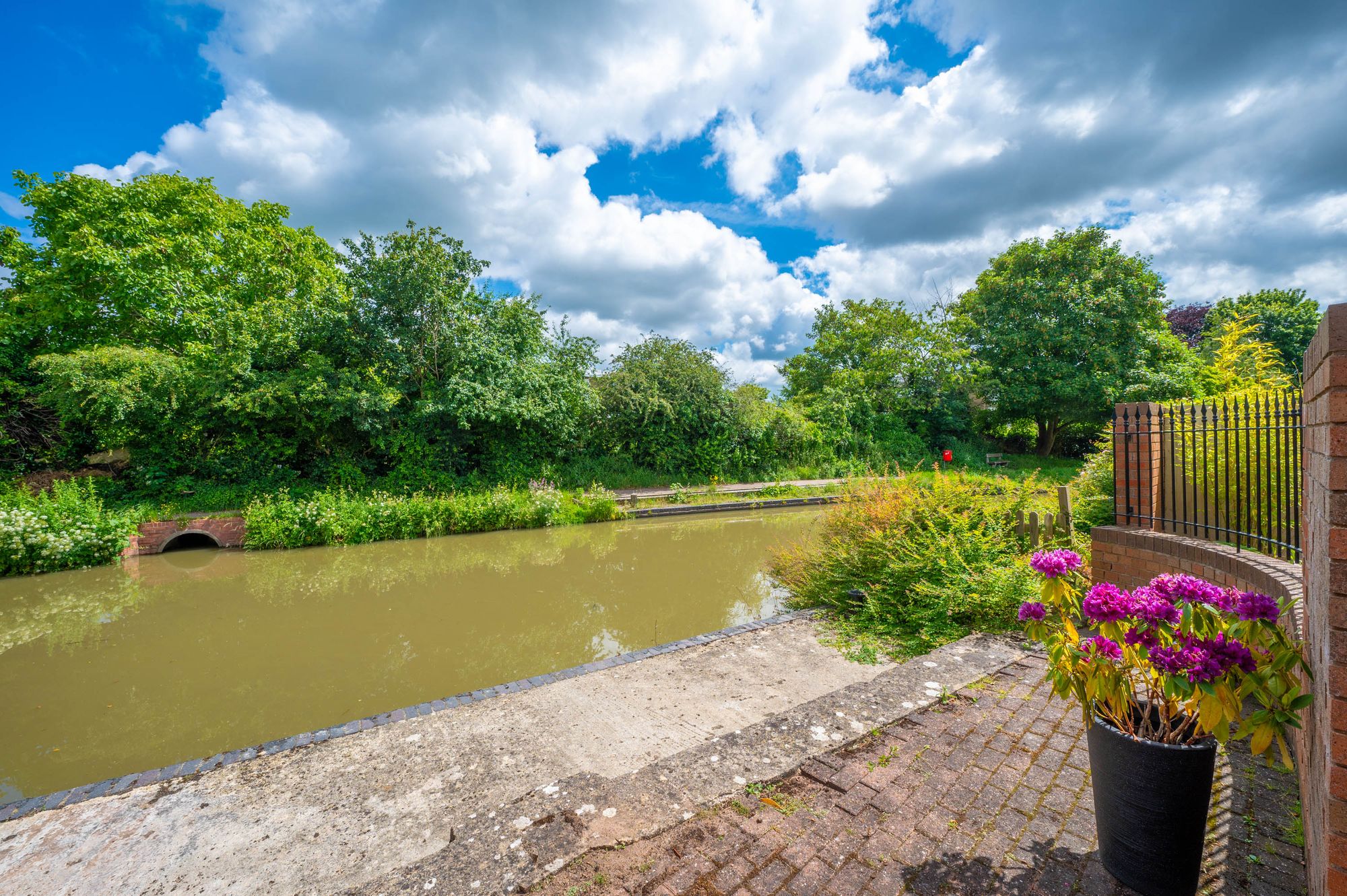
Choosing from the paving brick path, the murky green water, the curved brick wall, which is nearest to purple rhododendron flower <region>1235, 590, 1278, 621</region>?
the paving brick path

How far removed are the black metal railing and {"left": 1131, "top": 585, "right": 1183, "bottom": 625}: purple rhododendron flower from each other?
2441 millimetres

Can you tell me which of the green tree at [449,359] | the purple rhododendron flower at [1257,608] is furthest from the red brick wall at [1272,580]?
the green tree at [449,359]

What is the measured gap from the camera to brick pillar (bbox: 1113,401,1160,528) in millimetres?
4359

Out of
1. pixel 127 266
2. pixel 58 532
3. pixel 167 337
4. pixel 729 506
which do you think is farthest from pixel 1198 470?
pixel 167 337

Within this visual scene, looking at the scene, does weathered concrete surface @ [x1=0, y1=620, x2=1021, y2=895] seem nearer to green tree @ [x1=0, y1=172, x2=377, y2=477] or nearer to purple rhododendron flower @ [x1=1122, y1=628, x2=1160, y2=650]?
purple rhododendron flower @ [x1=1122, y1=628, x2=1160, y2=650]

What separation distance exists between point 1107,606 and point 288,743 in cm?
409

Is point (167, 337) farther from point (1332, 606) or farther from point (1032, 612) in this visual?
point (1332, 606)

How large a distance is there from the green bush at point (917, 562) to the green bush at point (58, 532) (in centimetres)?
1019

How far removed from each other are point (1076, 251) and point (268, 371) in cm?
2314

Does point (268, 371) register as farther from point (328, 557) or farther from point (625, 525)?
point (625, 525)

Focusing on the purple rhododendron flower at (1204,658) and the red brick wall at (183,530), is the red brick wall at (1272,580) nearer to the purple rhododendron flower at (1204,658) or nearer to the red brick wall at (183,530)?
the purple rhododendron flower at (1204,658)

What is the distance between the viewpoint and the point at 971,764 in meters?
2.51

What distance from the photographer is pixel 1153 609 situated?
1750mm

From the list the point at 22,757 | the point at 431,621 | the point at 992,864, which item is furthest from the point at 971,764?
the point at 22,757
